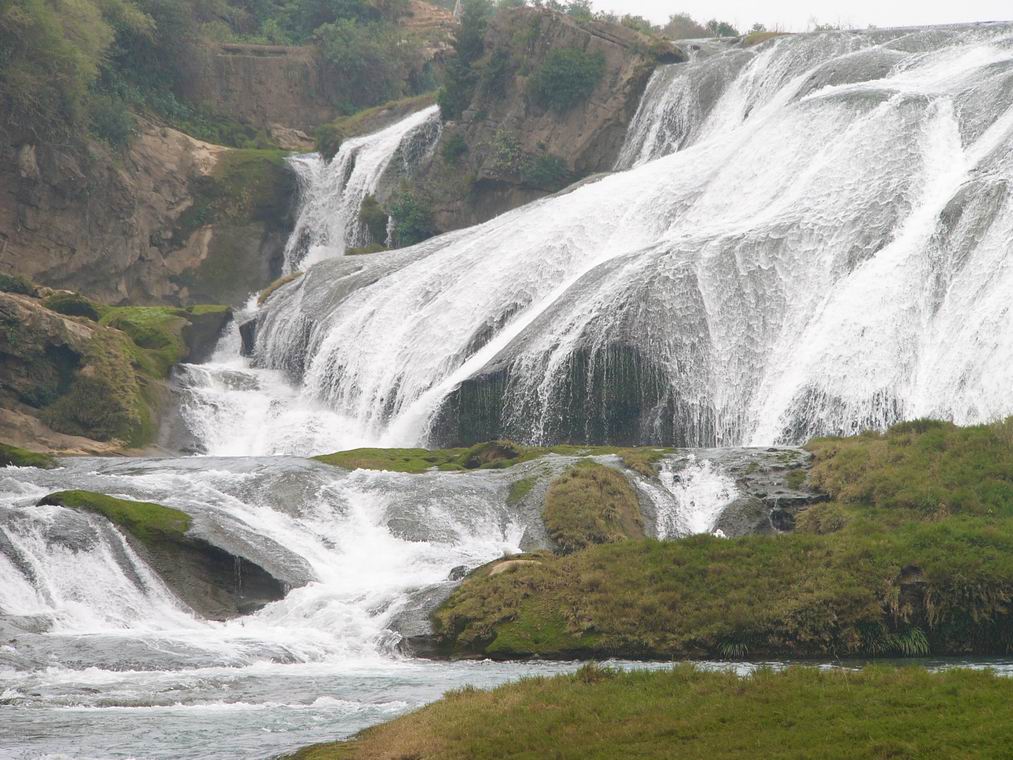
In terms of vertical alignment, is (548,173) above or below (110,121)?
below

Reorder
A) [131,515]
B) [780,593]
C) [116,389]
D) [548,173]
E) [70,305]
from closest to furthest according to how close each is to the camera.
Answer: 1. [780,593]
2. [131,515]
3. [116,389]
4. [70,305]
5. [548,173]

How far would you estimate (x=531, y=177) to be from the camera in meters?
64.2

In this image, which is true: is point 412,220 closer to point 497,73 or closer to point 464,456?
point 497,73

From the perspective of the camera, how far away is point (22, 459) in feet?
112

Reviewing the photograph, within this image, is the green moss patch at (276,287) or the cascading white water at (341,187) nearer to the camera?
the green moss patch at (276,287)

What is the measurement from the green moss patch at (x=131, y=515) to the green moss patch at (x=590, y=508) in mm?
7707

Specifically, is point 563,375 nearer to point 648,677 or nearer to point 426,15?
point 648,677

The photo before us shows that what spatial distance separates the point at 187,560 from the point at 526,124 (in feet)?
145

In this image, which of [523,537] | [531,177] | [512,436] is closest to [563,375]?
[512,436]

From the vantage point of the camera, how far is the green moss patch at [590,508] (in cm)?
2789

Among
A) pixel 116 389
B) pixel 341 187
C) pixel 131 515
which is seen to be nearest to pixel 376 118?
pixel 341 187

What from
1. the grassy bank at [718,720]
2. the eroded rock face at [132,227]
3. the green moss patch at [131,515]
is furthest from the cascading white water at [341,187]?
the grassy bank at [718,720]

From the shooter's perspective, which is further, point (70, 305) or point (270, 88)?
point (270, 88)

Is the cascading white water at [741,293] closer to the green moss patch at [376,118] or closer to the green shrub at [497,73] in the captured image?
the green shrub at [497,73]
